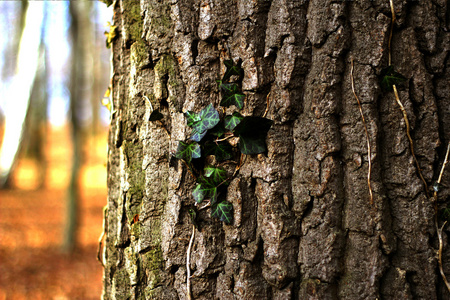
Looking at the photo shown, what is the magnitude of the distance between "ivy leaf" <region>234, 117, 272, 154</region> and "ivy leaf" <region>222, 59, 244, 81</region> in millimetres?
199

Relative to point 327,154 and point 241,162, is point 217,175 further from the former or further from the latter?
point 327,154

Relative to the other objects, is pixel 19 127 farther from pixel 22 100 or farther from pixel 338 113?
pixel 338 113

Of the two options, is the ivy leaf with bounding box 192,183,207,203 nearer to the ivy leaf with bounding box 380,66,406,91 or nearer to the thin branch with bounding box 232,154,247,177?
the thin branch with bounding box 232,154,247,177

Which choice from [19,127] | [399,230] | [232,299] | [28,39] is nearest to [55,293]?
[19,127]

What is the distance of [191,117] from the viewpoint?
1338 millimetres

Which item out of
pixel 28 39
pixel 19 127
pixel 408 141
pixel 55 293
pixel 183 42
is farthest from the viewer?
pixel 55 293

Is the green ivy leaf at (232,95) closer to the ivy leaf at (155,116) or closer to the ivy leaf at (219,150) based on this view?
the ivy leaf at (219,150)

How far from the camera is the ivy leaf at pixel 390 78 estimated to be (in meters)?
1.22

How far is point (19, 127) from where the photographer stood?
2010 mm

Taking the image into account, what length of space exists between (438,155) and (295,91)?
609mm

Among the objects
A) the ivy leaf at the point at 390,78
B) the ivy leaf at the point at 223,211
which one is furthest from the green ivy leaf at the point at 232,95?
the ivy leaf at the point at 390,78

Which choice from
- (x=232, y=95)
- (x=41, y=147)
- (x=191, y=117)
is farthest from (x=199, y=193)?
(x=41, y=147)

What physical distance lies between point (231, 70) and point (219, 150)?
0.33m

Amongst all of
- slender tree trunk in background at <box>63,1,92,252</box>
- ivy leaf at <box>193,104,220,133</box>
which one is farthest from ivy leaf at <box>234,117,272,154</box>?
slender tree trunk in background at <box>63,1,92,252</box>
